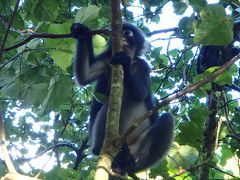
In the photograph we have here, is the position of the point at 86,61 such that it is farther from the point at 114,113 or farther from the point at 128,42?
the point at 114,113

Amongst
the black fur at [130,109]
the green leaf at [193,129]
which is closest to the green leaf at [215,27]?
the green leaf at [193,129]

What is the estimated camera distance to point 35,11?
3223 mm

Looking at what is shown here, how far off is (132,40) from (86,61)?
620 mm

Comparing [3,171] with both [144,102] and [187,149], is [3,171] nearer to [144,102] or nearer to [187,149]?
[187,149]

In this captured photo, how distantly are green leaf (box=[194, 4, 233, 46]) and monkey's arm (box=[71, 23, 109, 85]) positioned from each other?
1701 mm

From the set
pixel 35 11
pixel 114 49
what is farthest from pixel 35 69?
pixel 114 49

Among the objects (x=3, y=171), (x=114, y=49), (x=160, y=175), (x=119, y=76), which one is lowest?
(x=3, y=171)

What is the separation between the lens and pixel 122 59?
354 centimetres

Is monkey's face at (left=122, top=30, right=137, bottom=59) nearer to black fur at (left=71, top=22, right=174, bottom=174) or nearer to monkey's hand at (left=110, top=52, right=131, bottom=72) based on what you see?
black fur at (left=71, top=22, right=174, bottom=174)

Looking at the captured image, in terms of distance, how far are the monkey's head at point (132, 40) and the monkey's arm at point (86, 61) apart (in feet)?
0.90

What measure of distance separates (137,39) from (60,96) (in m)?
2.18

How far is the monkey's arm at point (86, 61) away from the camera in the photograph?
4266 mm

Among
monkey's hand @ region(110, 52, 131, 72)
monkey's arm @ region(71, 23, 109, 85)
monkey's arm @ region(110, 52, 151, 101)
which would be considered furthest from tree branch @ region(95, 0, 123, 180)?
monkey's arm @ region(71, 23, 109, 85)

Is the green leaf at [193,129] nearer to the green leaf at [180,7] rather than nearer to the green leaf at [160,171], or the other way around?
the green leaf at [160,171]
